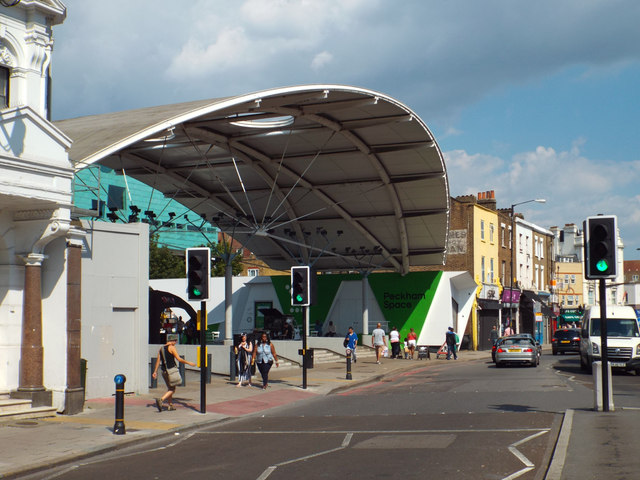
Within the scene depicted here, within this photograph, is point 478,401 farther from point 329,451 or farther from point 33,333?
point 33,333

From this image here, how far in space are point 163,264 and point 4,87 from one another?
51328mm

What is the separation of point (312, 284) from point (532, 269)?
49.6 metres

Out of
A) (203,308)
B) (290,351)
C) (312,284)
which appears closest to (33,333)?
(203,308)

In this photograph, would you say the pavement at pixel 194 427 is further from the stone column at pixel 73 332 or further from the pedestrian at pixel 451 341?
the pedestrian at pixel 451 341

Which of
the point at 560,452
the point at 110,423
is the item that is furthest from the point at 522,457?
the point at 110,423

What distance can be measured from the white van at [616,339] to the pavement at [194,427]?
10142 mm

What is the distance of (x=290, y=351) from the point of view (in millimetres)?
35188

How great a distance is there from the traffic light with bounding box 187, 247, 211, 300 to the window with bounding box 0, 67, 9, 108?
5021mm

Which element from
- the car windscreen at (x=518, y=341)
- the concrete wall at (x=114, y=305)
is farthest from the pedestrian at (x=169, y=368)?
the car windscreen at (x=518, y=341)

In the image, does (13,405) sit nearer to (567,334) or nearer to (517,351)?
(517,351)

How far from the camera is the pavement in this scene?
1021 cm

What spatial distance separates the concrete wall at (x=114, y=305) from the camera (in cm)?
1975

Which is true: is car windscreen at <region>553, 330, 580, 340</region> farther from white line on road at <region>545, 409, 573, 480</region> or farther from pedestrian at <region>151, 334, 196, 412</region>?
white line on road at <region>545, 409, 573, 480</region>

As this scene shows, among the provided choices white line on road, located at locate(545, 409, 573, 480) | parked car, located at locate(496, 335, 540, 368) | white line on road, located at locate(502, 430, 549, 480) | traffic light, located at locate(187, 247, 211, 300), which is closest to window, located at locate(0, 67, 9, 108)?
traffic light, located at locate(187, 247, 211, 300)
